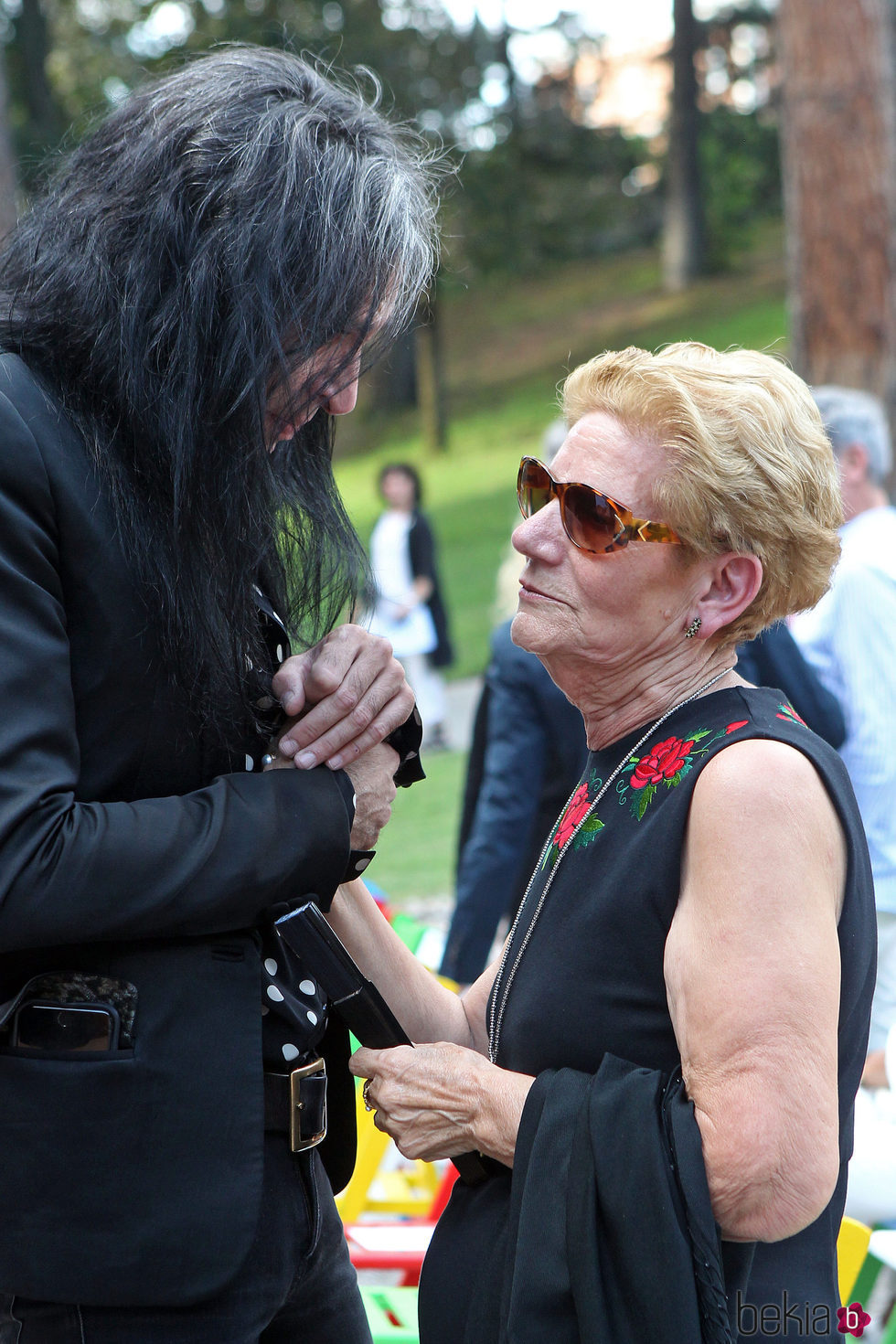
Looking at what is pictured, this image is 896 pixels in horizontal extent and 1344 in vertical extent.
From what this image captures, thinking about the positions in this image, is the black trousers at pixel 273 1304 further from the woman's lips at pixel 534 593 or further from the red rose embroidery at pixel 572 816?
the woman's lips at pixel 534 593

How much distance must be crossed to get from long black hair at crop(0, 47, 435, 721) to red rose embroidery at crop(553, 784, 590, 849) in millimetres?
511

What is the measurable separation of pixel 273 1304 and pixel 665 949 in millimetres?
626

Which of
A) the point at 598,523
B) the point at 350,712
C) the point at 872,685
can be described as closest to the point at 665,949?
the point at 350,712

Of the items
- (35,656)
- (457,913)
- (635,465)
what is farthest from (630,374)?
(457,913)

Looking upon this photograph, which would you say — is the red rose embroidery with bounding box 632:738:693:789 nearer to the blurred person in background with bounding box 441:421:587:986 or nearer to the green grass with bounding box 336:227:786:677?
the blurred person in background with bounding box 441:421:587:986

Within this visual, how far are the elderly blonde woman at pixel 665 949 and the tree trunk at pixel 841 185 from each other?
5.47 m

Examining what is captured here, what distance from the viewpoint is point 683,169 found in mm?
29250

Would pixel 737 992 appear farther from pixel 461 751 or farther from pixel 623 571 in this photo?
pixel 461 751

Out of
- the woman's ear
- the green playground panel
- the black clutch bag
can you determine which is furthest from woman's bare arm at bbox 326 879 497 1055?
the green playground panel

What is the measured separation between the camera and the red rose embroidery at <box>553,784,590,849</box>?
175 centimetres

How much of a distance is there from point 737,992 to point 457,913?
2.38 m

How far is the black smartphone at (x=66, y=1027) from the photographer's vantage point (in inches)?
52.8

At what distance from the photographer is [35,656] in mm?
1270

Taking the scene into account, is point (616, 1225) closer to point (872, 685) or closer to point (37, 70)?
point (872, 685)
